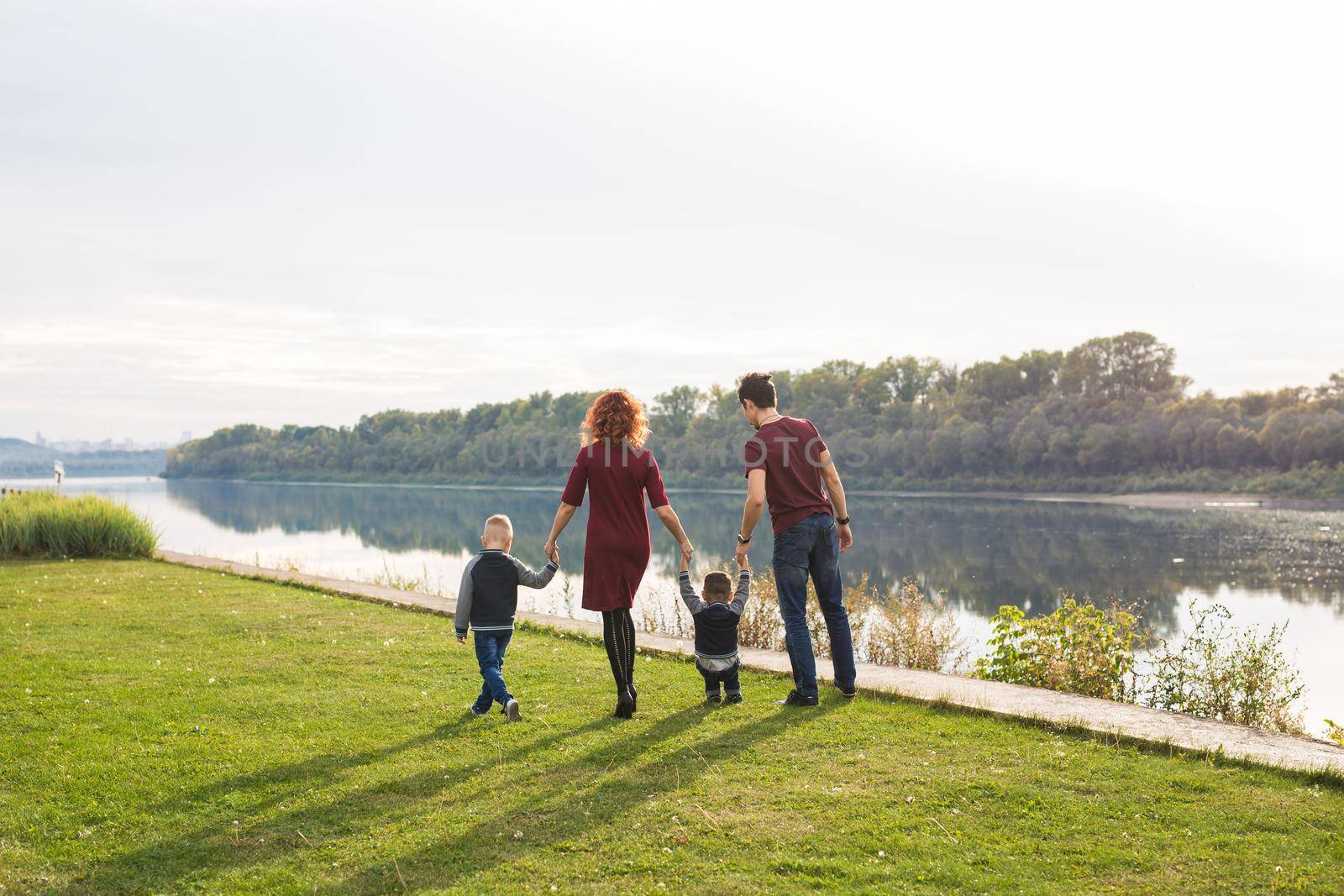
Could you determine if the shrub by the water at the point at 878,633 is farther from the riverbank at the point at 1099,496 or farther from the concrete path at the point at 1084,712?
the riverbank at the point at 1099,496

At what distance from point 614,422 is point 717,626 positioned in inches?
56.8

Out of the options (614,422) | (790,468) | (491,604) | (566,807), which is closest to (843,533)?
(790,468)

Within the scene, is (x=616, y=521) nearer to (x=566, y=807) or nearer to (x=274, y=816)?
(x=566, y=807)

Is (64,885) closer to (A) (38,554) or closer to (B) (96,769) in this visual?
(B) (96,769)

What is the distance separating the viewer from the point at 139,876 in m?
3.79

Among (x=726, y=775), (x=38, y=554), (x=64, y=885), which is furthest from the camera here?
(x=38, y=554)

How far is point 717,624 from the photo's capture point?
616cm

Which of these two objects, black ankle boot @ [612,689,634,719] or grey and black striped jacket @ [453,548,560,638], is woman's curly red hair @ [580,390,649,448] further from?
black ankle boot @ [612,689,634,719]

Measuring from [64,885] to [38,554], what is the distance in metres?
14.2

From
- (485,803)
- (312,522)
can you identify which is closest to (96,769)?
(485,803)

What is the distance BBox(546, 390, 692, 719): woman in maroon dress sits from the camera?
→ 5.88 m

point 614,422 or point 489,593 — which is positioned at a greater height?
point 614,422

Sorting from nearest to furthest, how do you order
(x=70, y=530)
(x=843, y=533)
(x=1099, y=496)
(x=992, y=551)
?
(x=843, y=533) < (x=70, y=530) < (x=992, y=551) < (x=1099, y=496)

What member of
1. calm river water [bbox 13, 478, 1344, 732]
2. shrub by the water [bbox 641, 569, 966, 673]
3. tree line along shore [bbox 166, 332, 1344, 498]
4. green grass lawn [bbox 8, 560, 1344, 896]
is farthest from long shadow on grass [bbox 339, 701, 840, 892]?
tree line along shore [bbox 166, 332, 1344, 498]
